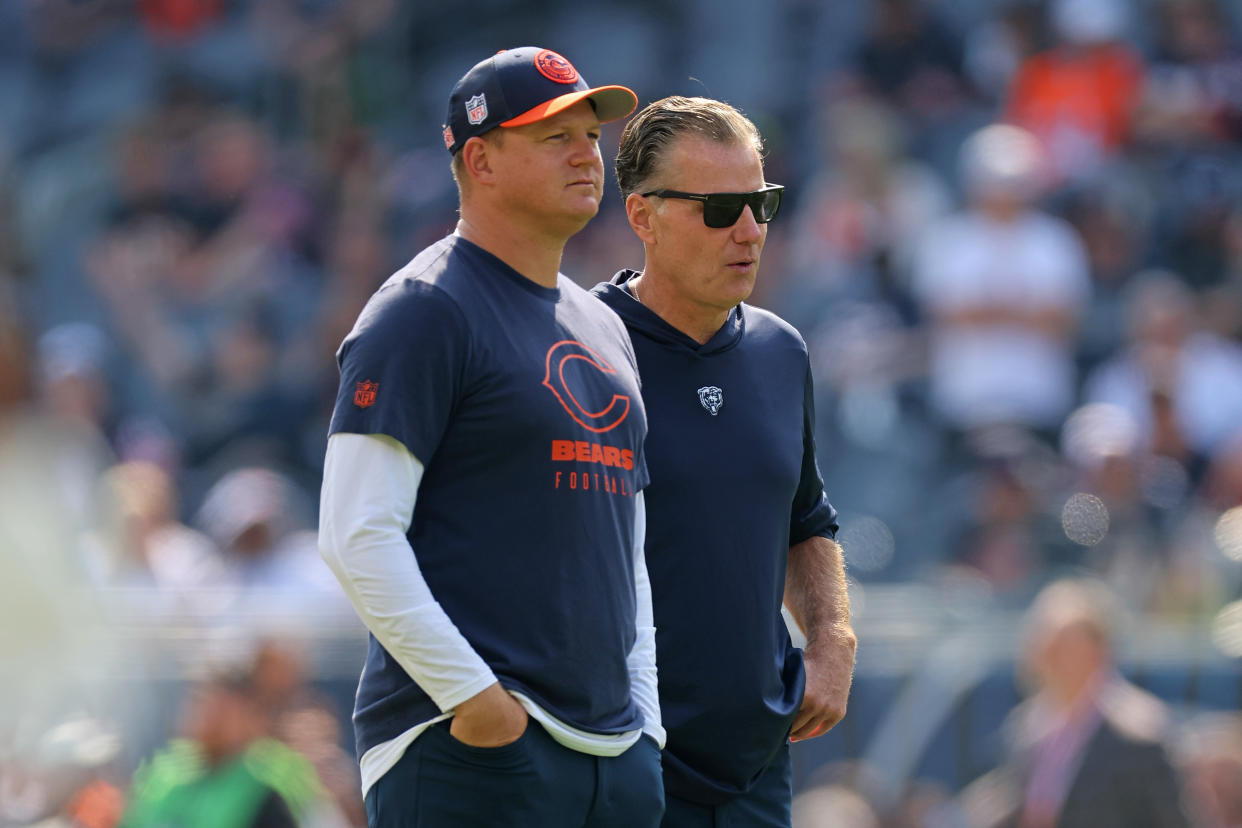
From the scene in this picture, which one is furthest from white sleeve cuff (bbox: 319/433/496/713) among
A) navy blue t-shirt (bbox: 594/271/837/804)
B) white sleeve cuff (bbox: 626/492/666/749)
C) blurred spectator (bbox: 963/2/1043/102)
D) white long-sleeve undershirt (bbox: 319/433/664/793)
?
blurred spectator (bbox: 963/2/1043/102)

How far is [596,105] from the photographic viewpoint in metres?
3.38

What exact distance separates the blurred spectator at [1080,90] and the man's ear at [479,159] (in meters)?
8.26

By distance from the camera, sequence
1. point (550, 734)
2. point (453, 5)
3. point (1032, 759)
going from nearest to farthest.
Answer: point (550, 734), point (1032, 759), point (453, 5)

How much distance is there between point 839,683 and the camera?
388 centimetres

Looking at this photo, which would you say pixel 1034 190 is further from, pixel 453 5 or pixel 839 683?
pixel 839 683

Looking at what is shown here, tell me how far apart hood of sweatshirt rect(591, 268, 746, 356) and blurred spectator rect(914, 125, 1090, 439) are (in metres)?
5.43

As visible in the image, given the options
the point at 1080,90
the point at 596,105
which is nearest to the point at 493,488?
the point at 596,105

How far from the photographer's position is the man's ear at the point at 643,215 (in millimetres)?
3811

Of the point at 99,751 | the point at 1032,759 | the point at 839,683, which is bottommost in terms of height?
the point at 1032,759

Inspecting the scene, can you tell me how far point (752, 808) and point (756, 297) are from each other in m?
6.80

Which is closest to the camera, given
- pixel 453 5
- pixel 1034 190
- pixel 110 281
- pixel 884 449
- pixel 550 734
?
pixel 550 734

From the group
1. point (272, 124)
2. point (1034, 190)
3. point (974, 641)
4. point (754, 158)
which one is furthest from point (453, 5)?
point (754, 158)

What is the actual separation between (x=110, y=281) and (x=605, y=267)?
3.33 metres

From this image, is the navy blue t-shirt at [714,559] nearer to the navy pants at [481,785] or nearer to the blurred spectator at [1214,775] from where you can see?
the navy pants at [481,785]
